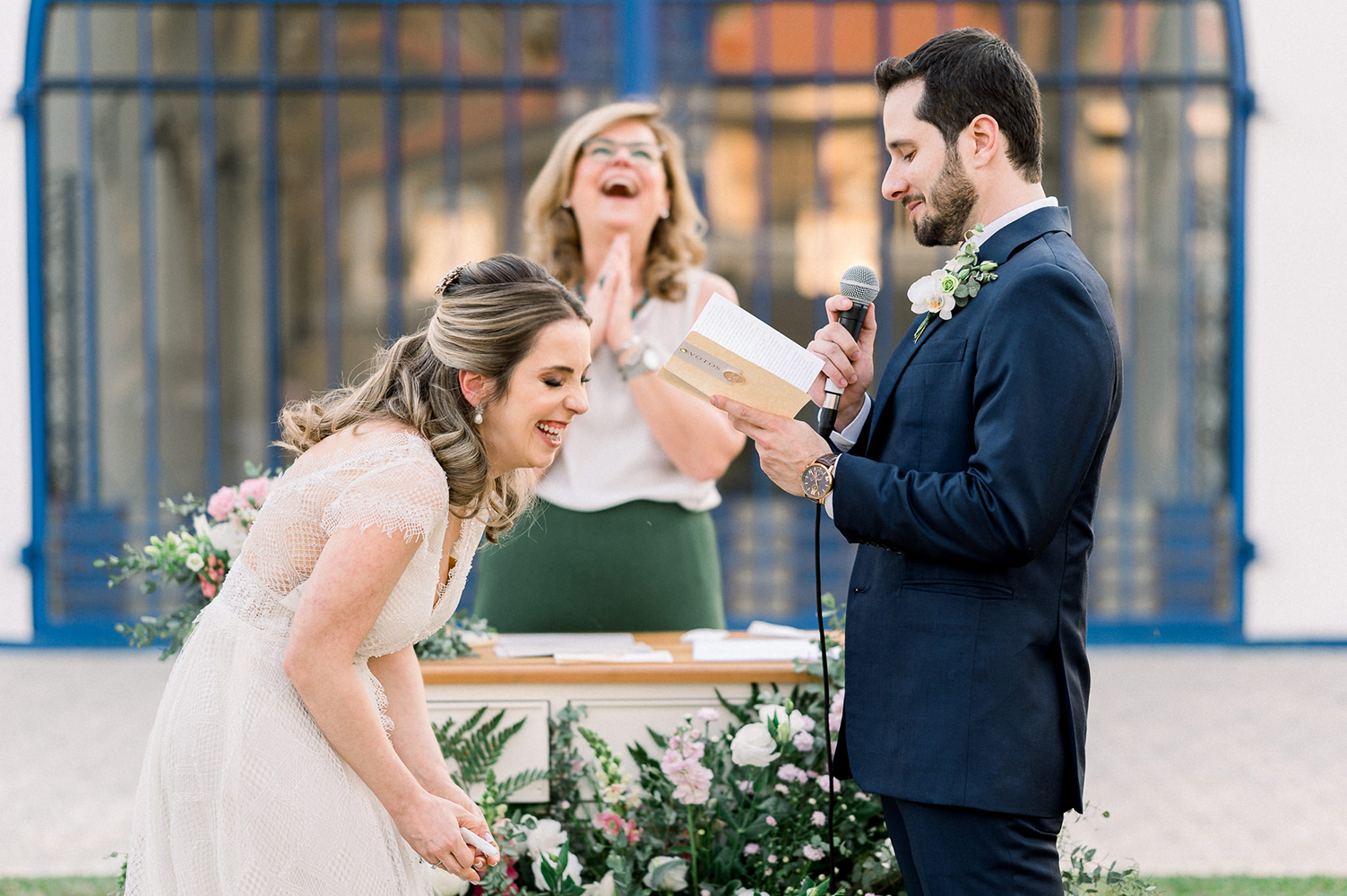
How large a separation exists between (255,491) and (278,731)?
3.56ft

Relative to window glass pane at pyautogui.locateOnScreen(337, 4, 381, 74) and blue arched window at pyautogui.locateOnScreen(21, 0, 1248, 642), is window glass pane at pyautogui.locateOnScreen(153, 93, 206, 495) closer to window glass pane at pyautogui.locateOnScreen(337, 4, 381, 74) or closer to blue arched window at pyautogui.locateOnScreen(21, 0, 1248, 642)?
blue arched window at pyautogui.locateOnScreen(21, 0, 1248, 642)

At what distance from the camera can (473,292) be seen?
1922mm

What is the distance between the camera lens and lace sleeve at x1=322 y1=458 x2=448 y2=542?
1.71 meters

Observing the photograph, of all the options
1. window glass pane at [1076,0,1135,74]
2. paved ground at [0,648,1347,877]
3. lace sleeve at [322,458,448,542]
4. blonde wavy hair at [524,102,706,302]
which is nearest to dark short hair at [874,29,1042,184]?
lace sleeve at [322,458,448,542]

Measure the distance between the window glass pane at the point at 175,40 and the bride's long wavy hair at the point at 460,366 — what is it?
5.26 m

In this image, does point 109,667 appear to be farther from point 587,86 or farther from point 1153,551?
point 1153,551

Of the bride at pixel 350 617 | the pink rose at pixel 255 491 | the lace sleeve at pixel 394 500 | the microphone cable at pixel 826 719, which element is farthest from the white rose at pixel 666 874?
the pink rose at pixel 255 491

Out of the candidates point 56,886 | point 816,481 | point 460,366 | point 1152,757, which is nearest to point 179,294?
point 56,886

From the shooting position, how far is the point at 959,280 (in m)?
1.87

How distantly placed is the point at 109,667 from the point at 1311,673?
19.8 ft

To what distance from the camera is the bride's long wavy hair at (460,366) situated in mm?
1879

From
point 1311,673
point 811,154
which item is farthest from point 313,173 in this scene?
point 1311,673

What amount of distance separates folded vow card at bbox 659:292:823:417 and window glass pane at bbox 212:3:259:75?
5.32 m

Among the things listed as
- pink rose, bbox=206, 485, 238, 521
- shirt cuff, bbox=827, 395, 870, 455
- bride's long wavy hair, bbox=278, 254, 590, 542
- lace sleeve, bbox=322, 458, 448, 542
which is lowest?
pink rose, bbox=206, 485, 238, 521
